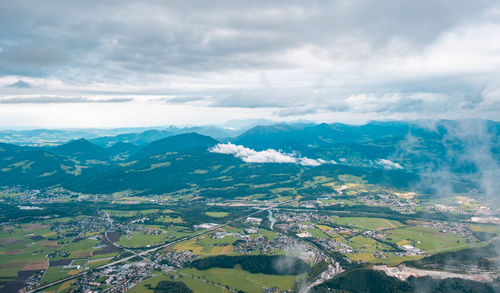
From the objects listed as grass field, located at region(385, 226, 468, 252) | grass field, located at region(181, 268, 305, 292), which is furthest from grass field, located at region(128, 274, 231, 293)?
grass field, located at region(385, 226, 468, 252)

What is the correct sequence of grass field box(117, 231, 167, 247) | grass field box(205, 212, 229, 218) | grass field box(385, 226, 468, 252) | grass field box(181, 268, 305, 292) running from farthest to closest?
1. grass field box(205, 212, 229, 218)
2. grass field box(117, 231, 167, 247)
3. grass field box(385, 226, 468, 252)
4. grass field box(181, 268, 305, 292)

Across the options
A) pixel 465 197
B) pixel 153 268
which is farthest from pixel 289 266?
pixel 465 197

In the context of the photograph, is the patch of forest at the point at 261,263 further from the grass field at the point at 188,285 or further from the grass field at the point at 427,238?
the grass field at the point at 427,238

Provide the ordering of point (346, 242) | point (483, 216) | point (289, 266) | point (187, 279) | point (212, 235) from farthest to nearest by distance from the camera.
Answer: point (483, 216)
point (212, 235)
point (346, 242)
point (289, 266)
point (187, 279)

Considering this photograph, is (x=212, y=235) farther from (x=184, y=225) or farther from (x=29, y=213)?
(x=29, y=213)

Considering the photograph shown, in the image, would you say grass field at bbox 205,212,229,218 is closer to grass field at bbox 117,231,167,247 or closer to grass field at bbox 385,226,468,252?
grass field at bbox 117,231,167,247

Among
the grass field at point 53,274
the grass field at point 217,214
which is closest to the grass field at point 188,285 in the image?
the grass field at point 53,274
